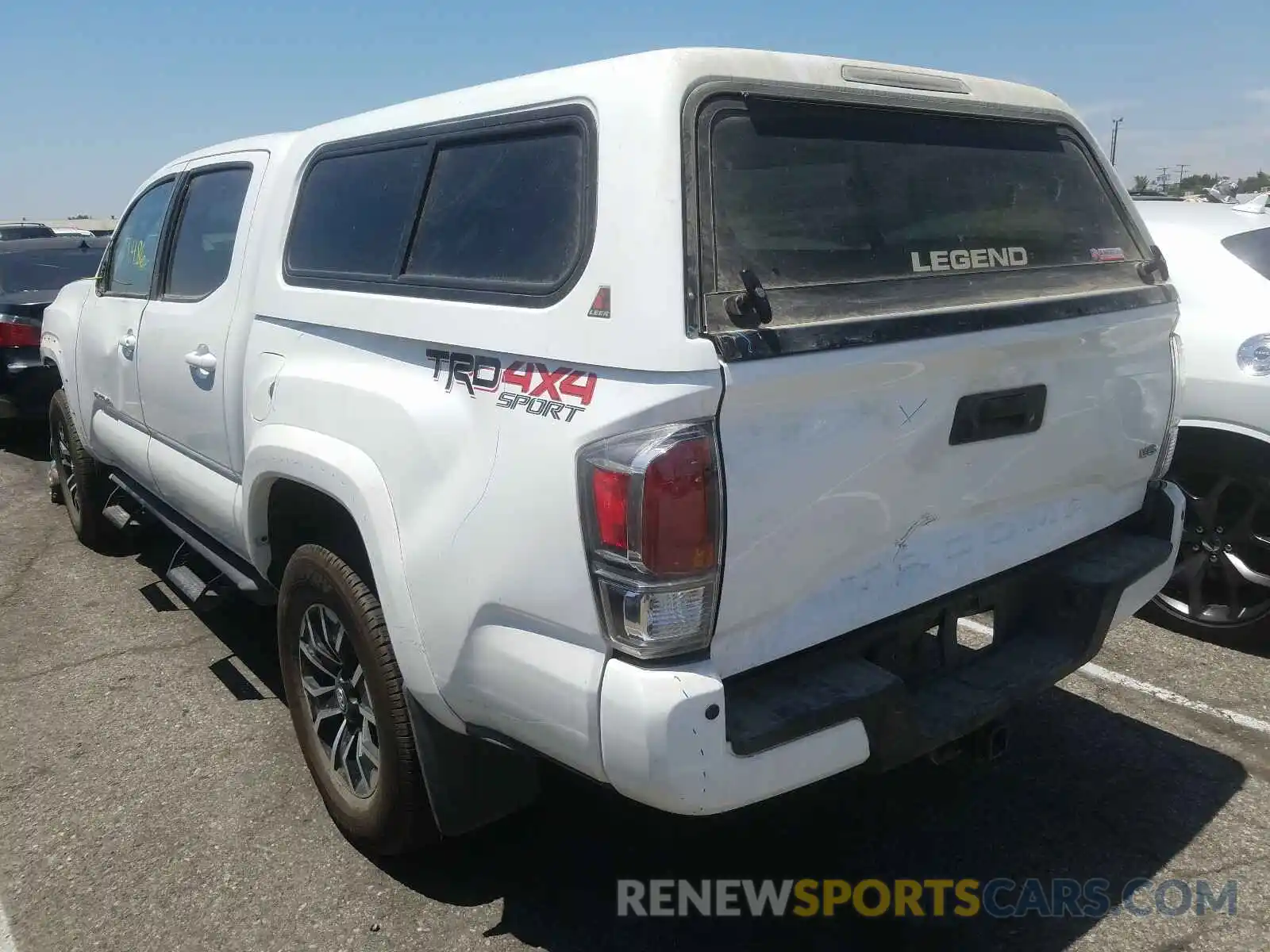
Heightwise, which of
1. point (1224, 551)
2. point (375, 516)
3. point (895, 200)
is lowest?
point (1224, 551)

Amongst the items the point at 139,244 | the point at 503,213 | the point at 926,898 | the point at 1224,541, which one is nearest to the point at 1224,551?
the point at 1224,541

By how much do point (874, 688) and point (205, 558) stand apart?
2.88 metres

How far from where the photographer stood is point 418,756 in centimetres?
261

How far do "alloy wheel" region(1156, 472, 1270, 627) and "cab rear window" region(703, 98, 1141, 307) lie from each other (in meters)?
1.60

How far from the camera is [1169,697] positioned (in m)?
3.90

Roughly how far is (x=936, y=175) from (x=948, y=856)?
73.7 inches

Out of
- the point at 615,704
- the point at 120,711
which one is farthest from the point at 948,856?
the point at 120,711

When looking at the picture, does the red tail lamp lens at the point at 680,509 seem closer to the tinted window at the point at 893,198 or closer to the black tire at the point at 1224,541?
the tinted window at the point at 893,198

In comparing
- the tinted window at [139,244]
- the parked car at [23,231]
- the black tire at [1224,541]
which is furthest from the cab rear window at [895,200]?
the parked car at [23,231]

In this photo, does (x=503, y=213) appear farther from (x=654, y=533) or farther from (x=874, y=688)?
(x=874, y=688)

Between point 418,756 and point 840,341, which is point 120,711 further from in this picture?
point 840,341

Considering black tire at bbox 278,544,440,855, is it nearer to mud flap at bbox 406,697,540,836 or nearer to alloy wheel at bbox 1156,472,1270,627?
mud flap at bbox 406,697,540,836

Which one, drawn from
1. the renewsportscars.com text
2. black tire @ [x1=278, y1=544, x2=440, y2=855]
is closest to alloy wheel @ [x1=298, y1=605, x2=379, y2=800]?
black tire @ [x1=278, y1=544, x2=440, y2=855]

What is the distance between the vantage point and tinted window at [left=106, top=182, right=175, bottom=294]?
456cm
